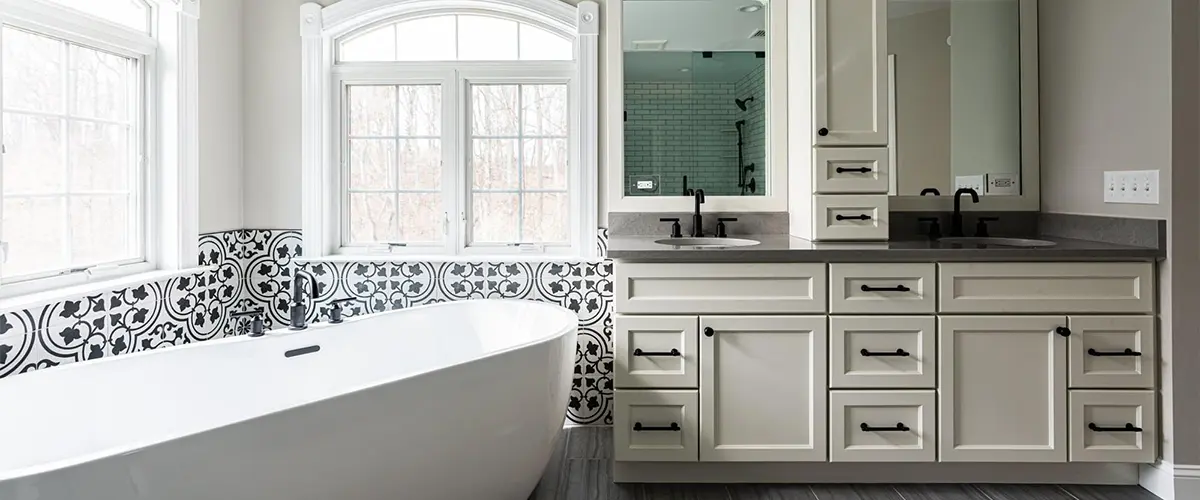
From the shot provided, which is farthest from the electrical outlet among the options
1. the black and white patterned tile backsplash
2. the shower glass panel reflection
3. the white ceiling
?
Answer: the black and white patterned tile backsplash

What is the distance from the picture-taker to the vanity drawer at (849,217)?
10.0ft

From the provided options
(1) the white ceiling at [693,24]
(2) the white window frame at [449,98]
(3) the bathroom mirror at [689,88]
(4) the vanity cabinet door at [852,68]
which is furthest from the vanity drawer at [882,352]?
(1) the white ceiling at [693,24]

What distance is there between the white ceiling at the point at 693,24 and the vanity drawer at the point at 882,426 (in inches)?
61.2

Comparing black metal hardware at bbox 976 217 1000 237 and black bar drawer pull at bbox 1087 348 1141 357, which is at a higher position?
black metal hardware at bbox 976 217 1000 237

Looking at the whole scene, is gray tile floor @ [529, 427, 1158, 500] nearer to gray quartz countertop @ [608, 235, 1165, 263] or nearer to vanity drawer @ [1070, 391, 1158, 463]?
vanity drawer @ [1070, 391, 1158, 463]

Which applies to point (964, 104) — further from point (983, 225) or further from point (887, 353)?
point (887, 353)

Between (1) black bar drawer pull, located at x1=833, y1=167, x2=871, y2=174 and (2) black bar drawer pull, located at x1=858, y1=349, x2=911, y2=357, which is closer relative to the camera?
(2) black bar drawer pull, located at x1=858, y1=349, x2=911, y2=357

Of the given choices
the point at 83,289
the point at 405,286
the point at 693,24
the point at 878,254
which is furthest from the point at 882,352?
the point at 83,289

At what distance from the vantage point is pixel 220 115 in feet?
11.0

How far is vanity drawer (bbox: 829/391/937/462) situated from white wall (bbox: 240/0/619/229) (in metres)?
1.33

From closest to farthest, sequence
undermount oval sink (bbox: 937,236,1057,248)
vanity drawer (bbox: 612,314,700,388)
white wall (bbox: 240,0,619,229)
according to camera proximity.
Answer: vanity drawer (bbox: 612,314,700,388), undermount oval sink (bbox: 937,236,1057,248), white wall (bbox: 240,0,619,229)

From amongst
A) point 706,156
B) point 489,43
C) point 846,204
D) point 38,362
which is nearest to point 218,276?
point 38,362

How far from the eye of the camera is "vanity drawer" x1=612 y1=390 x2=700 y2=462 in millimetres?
2748

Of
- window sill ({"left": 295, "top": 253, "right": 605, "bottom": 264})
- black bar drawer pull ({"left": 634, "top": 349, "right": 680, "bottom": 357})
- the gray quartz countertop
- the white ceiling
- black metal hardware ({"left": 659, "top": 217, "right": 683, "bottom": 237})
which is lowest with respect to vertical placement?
black bar drawer pull ({"left": 634, "top": 349, "right": 680, "bottom": 357})
